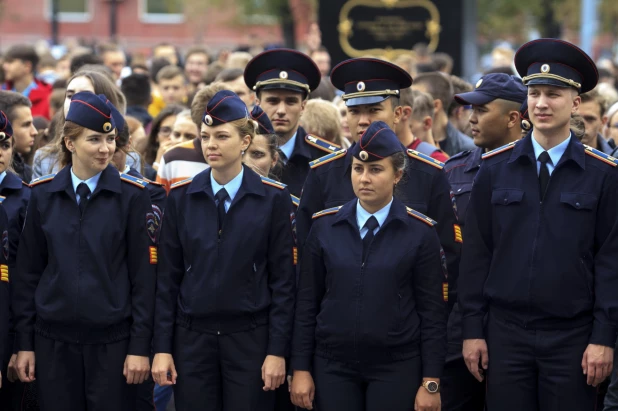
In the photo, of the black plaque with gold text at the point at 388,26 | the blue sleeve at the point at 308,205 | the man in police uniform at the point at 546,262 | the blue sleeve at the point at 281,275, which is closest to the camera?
the man in police uniform at the point at 546,262

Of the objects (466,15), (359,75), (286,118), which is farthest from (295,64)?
(466,15)

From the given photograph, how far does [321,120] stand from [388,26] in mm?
Result: 10608

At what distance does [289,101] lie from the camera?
23.1ft

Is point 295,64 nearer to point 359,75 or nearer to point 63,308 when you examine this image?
point 359,75

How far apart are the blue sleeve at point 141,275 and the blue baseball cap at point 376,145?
123 centimetres

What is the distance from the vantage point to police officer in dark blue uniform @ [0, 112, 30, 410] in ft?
19.3

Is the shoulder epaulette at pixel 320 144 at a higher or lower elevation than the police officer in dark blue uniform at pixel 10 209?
higher

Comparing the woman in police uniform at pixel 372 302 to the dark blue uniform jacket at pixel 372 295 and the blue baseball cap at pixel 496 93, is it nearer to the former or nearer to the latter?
the dark blue uniform jacket at pixel 372 295

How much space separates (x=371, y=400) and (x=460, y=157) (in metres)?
1.94

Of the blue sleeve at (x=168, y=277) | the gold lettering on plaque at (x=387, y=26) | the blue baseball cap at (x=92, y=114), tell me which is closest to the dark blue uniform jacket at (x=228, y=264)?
the blue sleeve at (x=168, y=277)

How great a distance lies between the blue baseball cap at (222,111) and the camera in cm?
569

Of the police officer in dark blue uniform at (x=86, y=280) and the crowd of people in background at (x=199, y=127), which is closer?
the police officer in dark blue uniform at (x=86, y=280)

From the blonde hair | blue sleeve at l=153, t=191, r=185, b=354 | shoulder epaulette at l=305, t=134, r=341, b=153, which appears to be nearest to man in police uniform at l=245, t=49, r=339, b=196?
shoulder epaulette at l=305, t=134, r=341, b=153

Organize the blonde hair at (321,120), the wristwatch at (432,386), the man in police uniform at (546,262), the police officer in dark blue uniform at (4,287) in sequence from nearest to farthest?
the man in police uniform at (546,262)
the wristwatch at (432,386)
the police officer in dark blue uniform at (4,287)
the blonde hair at (321,120)
